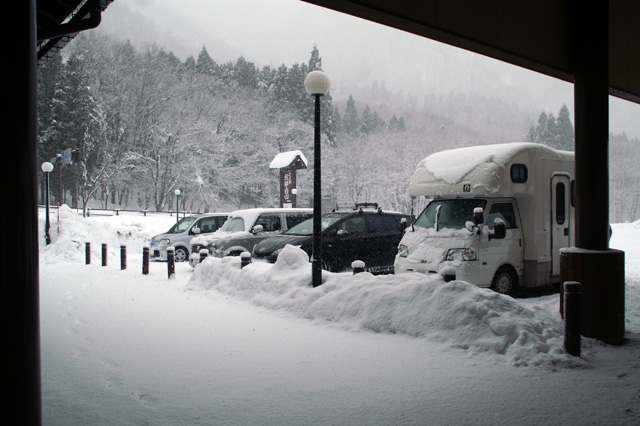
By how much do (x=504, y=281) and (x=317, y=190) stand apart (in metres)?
4.39

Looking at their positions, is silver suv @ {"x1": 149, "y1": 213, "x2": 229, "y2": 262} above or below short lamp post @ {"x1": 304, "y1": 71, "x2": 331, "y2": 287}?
below

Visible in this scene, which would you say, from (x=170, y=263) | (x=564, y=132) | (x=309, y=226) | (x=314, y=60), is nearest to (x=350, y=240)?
(x=309, y=226)

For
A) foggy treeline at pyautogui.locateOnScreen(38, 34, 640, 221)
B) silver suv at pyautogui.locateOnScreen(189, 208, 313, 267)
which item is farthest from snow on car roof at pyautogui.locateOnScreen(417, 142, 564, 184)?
foggy treeline at pyautogui.locateOnScreen(38, 34, 640, 221)

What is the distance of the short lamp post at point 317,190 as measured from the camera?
792cm

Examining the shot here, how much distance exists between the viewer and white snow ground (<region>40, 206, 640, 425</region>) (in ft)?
12.4

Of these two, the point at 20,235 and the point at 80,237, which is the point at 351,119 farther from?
the point at 20,235

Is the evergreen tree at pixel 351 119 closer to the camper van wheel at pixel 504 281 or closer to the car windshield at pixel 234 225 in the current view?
the car windshield at pixel 234 225

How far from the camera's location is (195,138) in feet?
144

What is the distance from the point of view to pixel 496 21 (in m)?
6.33

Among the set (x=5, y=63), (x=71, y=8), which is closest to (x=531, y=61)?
(x=5, y=63)

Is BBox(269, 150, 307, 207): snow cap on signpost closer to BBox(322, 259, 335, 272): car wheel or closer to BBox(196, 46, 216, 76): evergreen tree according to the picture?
BBox(322, 259, 335, 272): car wheel

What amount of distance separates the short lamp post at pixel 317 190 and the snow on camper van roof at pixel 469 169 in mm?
3004

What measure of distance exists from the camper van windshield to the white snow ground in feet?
8.03

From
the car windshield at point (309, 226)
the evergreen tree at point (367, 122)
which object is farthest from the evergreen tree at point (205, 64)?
the car windshield at point (309, 226)
